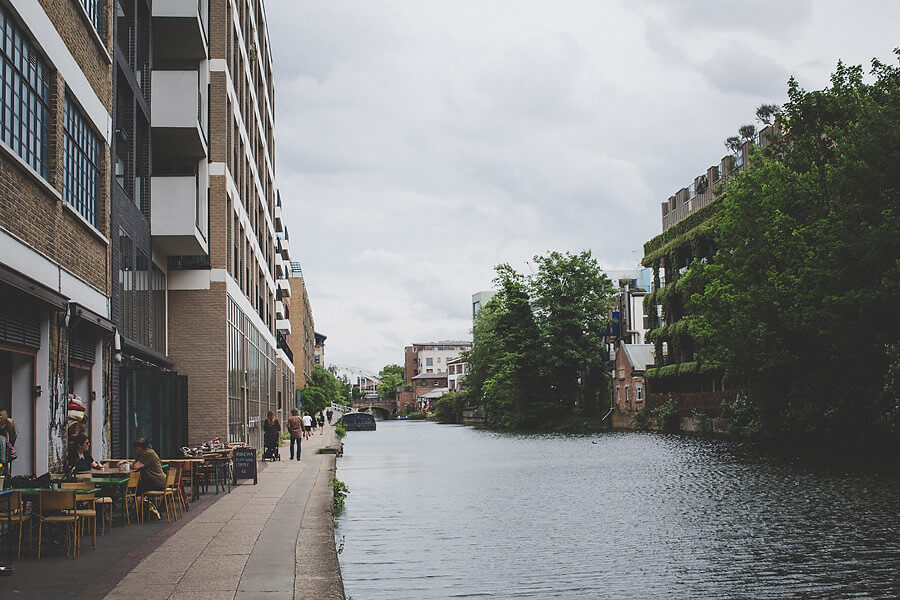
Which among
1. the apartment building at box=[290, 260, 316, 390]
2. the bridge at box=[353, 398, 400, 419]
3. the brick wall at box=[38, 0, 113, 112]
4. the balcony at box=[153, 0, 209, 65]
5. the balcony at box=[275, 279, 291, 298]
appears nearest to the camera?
the brick wall at box=[38, 0, 113, 112]

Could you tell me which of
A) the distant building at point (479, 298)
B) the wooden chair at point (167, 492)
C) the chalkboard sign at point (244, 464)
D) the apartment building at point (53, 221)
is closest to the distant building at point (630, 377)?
the chalkboard sign at point (244, 464)

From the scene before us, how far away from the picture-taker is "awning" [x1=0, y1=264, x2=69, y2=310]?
11.4 m

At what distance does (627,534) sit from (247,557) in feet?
20.9

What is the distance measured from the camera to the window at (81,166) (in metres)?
15.3

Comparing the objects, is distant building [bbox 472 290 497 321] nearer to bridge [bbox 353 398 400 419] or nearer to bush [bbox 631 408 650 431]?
bridge [bbox 353 398 400 419]

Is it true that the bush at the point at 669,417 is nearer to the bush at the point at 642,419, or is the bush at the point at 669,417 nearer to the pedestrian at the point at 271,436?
the bush at the point at 642,419

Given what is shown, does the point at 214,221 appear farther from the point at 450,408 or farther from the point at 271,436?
the point at 450,408

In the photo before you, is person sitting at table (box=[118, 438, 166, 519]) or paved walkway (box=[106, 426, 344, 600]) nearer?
paved walkway (box=[106, 426, 344, 600])

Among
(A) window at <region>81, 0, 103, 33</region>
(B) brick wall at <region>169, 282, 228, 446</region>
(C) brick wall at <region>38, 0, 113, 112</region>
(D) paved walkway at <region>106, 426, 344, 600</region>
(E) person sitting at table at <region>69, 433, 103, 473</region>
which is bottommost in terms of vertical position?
(D) paved walkway at <region>106, 426, 344, 600</region>

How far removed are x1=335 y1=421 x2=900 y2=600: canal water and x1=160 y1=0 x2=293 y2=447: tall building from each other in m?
5.13

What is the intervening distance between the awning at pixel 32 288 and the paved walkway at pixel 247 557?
353 centimetres

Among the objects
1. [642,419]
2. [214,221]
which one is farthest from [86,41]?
[642,419]

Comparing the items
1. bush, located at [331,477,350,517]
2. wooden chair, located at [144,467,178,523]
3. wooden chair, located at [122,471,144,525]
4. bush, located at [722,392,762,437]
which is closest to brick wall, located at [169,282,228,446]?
bush, located at [331,477,350,517]

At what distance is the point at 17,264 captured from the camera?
1229cm
